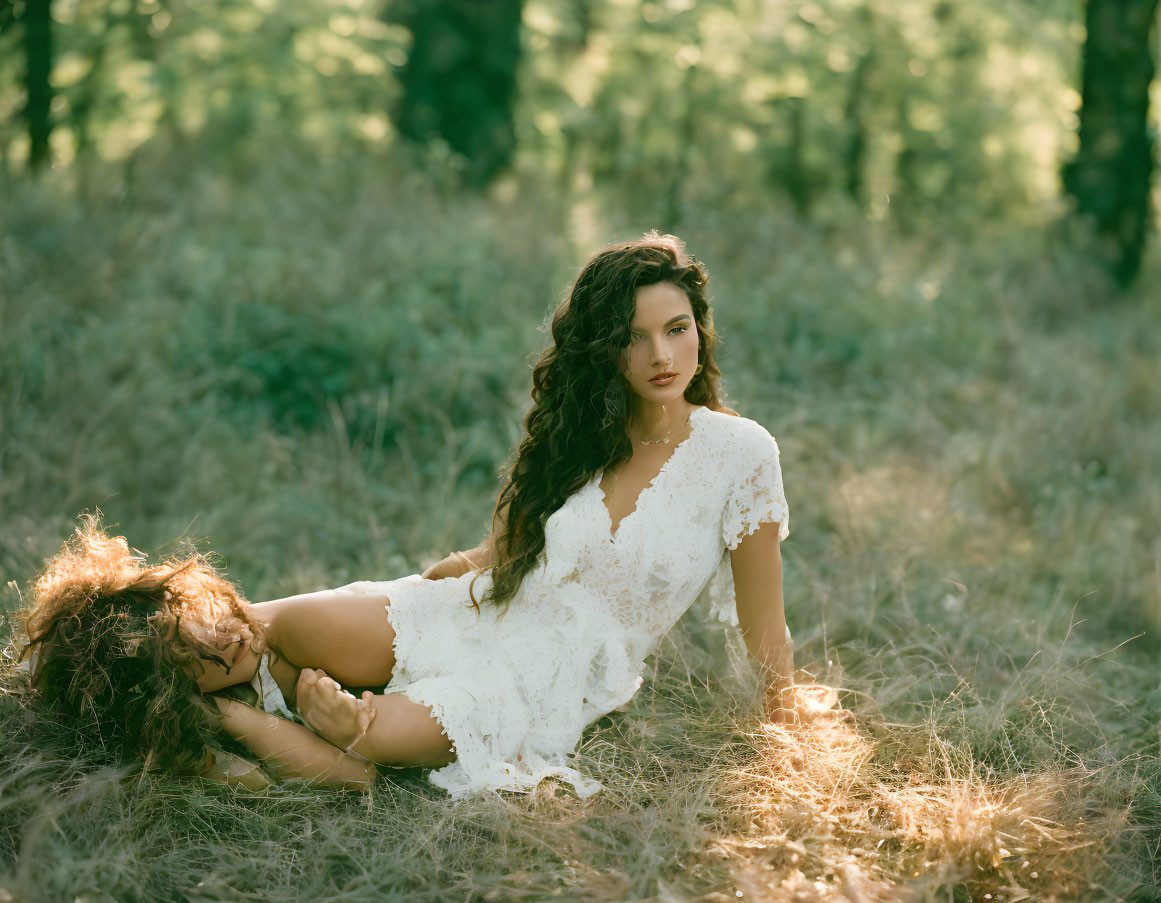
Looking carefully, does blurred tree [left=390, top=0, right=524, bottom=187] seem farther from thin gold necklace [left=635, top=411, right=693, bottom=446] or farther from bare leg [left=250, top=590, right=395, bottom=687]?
bare leg [left=250, top=590, right=395, bottom=687]

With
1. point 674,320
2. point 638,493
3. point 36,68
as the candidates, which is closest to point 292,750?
point 638,493

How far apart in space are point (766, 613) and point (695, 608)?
98 centimetres

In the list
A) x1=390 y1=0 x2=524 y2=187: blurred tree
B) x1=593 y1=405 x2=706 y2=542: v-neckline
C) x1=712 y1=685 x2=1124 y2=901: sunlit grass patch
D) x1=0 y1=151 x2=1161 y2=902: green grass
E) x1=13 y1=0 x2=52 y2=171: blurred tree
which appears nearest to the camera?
x1=712 y1=685 x2=1124 y2=901: sunlit grass patch

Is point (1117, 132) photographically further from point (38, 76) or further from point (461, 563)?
point (38, 76)

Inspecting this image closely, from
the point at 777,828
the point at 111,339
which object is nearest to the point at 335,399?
the point at 111,339

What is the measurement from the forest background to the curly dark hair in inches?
4.5

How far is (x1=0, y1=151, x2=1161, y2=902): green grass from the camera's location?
2.50 meters

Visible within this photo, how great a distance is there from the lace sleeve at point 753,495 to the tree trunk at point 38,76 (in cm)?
557

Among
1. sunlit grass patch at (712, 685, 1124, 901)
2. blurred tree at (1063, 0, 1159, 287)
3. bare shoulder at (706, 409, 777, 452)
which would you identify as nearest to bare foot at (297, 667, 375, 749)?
sunlit grass patch at (712, 685, 1124, 901)

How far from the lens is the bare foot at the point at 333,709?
2.60m

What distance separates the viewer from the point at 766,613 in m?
2.89

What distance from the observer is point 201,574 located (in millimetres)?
2809

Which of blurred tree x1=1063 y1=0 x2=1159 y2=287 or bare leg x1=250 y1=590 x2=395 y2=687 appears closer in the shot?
bare leg x1=250 y1=590 x2=395 y2=687

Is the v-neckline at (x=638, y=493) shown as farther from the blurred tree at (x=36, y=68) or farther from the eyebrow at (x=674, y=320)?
the blurred tree at (x=36, y=68)
